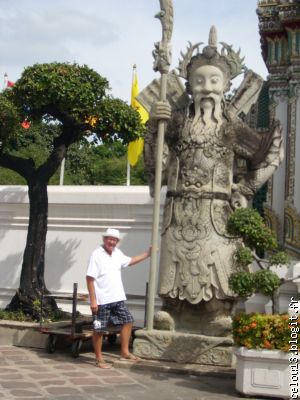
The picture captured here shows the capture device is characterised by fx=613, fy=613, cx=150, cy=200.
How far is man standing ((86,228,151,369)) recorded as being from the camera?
6156mm

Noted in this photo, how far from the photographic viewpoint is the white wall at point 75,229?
369 inches

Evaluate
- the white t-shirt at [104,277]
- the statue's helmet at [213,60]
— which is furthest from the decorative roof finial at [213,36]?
the white t-shirt at [104,277]

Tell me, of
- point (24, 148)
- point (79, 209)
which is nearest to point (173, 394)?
point (79, 209)

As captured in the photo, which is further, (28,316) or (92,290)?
(28,316)

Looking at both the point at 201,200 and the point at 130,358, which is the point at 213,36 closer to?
the point at 201,200

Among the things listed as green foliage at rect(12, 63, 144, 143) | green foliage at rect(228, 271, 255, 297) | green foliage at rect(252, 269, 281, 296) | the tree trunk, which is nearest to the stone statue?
green foliage at rect(228, 271, 255, 297)

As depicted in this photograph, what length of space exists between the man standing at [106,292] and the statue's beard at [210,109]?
159cm

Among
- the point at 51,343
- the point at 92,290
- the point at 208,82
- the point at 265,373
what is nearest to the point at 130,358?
the point at 92,290

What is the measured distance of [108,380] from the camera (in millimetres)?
5590

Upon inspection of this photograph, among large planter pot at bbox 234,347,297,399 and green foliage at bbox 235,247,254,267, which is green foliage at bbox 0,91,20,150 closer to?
green foliage at bbox 235,247,254,267

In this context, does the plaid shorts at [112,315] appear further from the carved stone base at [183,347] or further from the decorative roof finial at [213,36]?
the decorative roof finial at [213,36]

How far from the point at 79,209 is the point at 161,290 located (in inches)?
141

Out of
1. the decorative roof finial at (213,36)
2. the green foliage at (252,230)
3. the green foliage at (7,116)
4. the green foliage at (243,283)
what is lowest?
Result: the green foliage at (243,283)

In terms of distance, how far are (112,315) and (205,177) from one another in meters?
1.73
